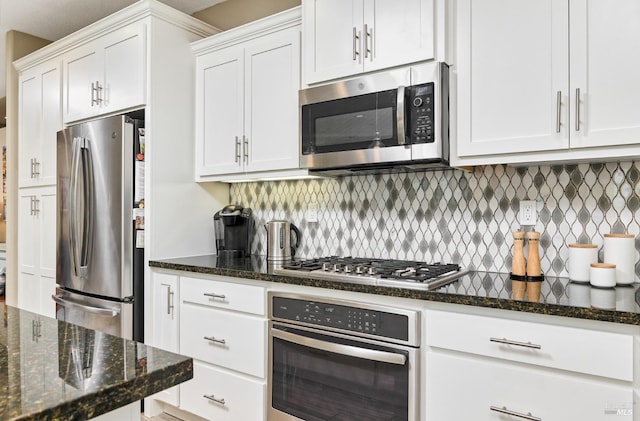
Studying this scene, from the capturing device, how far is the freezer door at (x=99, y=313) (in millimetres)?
2693

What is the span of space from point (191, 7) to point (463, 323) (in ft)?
9.74

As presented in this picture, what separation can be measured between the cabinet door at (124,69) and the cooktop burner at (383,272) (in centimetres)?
150

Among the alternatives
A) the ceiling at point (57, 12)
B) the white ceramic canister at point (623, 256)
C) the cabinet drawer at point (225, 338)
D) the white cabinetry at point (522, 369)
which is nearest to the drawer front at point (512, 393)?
the white cabinetry at point (522, 369)

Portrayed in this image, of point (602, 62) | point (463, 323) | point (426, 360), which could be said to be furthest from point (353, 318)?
point (602, 62)

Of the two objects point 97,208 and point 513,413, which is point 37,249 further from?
point 513,413

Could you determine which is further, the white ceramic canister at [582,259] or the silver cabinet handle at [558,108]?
the white ceramic canister at [582,259]

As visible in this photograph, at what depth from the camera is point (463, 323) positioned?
1622 millimetres

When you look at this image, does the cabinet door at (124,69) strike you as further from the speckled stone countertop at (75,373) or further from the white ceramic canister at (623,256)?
the white ceramic canister at (623,256)

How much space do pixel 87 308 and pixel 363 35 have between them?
230 centimetres

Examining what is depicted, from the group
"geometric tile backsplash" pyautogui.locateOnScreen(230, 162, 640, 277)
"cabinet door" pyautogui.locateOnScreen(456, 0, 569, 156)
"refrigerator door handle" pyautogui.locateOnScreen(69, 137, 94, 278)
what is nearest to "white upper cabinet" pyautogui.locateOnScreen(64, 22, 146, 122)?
"refrigerator door handle" pyautogui.locateOnScreen(69, 137, 94, 278)

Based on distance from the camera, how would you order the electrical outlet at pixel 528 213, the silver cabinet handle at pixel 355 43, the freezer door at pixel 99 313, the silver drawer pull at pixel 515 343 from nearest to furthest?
the silver drawer pull at pixel 515 343 → the electrical outlet at pixel 528 213 → the silver cabinet handle at pixel 355 43 → the freezer door at pixel 99 313

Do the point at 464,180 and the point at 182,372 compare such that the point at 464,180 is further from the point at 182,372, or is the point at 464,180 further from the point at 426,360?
the point at 182,372

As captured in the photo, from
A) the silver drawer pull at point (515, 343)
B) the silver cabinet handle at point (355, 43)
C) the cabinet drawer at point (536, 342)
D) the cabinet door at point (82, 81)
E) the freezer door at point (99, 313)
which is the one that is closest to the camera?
the cabinet drawer at point (536, 342)

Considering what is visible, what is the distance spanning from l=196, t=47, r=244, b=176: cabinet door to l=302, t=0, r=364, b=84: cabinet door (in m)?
0.56
